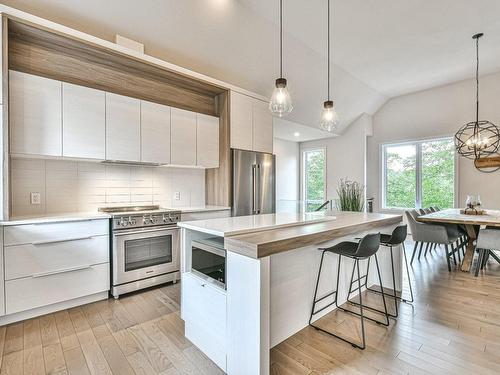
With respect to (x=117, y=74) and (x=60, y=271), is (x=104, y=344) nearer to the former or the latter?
(x=60, y=271)

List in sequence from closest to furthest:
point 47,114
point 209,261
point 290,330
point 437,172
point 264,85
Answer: point 209,261 → point 290,330 → point 47,114 → point 264,85 → point 437,172

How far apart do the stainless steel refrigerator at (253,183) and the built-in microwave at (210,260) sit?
74.7 inches

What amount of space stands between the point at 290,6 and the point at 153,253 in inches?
134

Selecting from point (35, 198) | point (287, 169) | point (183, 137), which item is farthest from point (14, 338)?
point (287, 169)

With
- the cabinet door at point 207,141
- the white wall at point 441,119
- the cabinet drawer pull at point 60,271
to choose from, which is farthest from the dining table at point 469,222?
the cabinet drawer pull at point 60,271

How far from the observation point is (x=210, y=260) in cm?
185

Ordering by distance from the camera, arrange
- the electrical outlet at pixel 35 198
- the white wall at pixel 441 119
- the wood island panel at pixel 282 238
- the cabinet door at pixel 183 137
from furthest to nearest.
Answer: the white wall at pixel 441 119, the cabinet door at pixel 183 137, the electrical outlet at pixel 35 198, the wood island panel at pixel 282 238

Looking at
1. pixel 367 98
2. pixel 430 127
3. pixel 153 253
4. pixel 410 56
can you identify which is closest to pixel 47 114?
pixel 153 253

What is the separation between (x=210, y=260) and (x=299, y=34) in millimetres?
3414

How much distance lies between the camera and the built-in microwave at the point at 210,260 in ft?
5.71

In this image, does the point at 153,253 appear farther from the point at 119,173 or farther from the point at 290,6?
the point at 290,6

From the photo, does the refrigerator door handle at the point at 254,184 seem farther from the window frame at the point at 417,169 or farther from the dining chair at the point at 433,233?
the window frame at the point at 417,169

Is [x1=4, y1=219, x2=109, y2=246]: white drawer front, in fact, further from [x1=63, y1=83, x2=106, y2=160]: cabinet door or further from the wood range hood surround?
the wood range hood surround

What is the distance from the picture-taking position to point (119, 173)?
11.1ft
